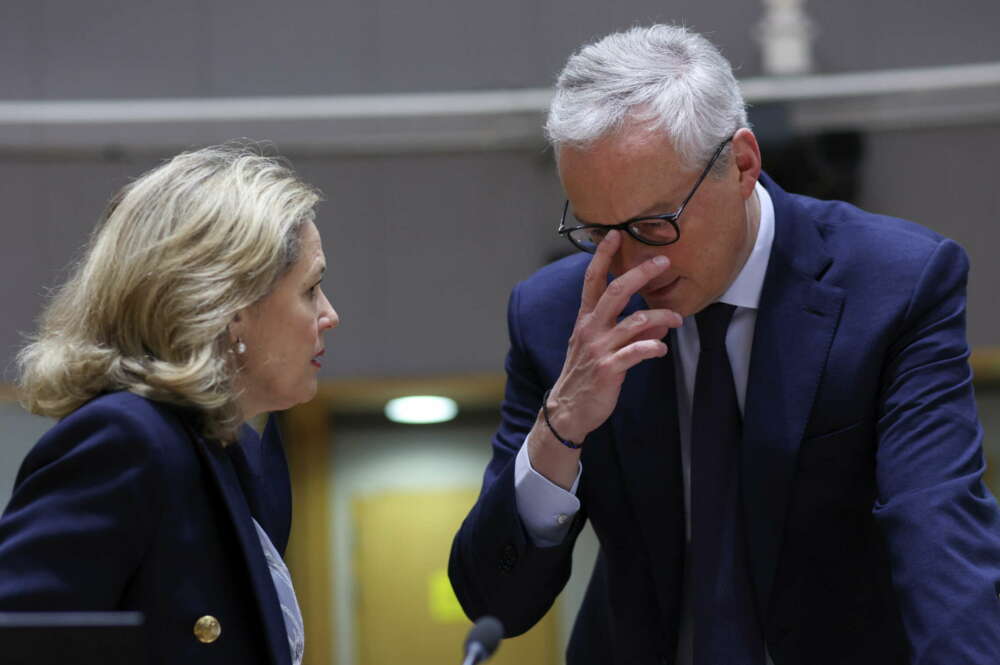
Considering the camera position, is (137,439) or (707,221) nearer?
(137,439)

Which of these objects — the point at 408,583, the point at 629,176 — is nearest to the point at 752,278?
the point at 629,176

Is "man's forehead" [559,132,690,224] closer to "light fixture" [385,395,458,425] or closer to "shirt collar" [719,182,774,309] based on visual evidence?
"shirt collar" [719,182,774,309]

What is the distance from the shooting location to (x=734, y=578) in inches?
78.1

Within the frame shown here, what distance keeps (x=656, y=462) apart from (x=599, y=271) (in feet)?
0.97

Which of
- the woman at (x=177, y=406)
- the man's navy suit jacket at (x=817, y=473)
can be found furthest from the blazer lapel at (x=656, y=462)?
the woman at (x=177, y=406)

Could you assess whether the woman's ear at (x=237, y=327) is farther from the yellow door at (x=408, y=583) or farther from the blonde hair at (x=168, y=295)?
the yellow door at (x=408, y=583)

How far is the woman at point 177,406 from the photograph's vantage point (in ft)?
5.42

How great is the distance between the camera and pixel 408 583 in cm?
638

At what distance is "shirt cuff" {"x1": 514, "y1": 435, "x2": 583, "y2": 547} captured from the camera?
2.02 m

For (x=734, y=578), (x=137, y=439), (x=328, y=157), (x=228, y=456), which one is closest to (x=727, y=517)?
(x=734, y=578)

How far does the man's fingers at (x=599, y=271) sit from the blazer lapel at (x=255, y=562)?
1.83 ft

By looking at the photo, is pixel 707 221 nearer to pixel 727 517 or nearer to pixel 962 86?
pixel 727 517

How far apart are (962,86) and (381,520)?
3013 mm

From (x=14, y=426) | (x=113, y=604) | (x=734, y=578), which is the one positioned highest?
(x=113, y=604)
